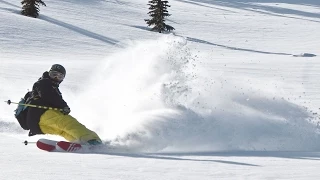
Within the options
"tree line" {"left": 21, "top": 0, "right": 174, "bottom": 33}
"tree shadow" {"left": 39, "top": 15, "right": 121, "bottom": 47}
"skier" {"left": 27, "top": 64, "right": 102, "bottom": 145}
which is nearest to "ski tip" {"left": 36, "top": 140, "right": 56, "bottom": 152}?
"skier" {"left": 27, "top": 64, "right": 102, "bottom": 145}

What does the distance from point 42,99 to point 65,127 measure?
2.01ft

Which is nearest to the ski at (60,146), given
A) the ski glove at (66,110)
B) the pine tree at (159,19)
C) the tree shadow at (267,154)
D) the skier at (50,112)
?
the skier at (50,112)

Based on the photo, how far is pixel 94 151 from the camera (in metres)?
7.87

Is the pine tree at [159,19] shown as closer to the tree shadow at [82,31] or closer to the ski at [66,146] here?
the tree shadow at [82,31]

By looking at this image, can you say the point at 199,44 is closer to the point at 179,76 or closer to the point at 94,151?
the point at 179,76

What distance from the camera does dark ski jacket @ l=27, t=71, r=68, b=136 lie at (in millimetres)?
8617

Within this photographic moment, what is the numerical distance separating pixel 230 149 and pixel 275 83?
29.9 feet

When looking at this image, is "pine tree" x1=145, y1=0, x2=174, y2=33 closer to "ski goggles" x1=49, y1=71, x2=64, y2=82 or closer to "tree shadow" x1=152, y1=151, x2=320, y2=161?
"ski goggles" x1=49, y1=71, x2=64, y2=82

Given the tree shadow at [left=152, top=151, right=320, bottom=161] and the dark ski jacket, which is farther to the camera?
the dark ski jacket

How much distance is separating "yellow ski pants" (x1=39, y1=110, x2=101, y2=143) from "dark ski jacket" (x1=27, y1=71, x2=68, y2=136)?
3.5 inches

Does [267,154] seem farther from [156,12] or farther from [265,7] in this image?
[265,7]

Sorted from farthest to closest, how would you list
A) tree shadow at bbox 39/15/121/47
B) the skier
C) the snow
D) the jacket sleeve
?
tree shadow at bbox 39/15/121/47, the jacket sleeve, the skier, the snow

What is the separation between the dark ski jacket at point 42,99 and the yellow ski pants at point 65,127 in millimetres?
89

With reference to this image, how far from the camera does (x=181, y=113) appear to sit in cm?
888
